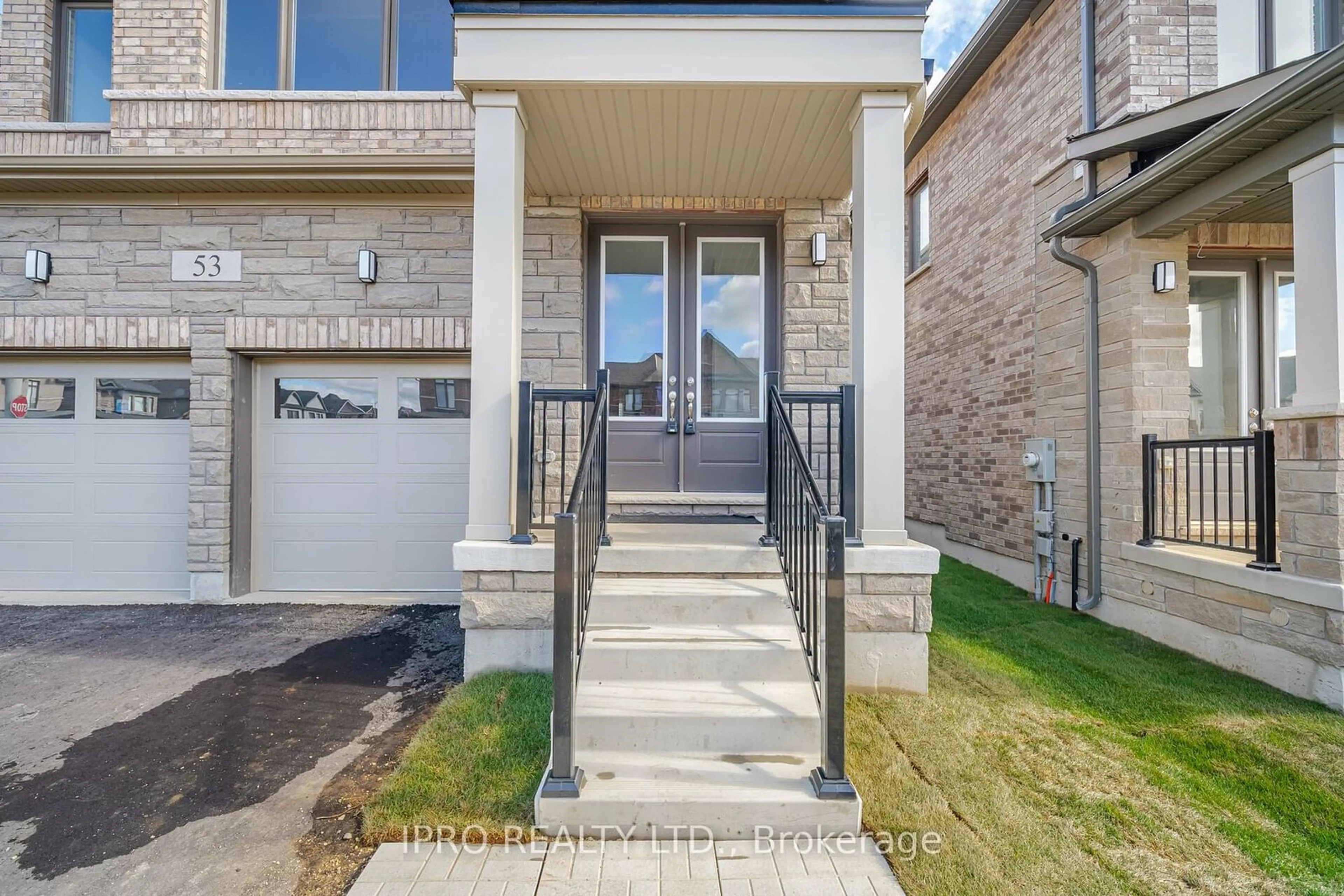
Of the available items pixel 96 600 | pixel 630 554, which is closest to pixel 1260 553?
pixel 630 554

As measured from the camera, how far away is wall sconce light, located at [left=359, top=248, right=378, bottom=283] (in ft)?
15.4

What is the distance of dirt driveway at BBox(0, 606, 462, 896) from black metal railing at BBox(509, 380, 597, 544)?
105 centimetres

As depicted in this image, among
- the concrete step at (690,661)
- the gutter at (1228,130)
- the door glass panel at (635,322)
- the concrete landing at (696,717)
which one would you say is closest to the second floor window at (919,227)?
the gutter at (1228,130)

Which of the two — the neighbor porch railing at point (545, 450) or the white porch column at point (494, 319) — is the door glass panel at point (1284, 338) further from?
the white porch column at point (494, 319)

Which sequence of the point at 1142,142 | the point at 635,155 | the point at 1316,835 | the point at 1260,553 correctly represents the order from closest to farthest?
the point at 1316,835, the point at 1260,553, the point at 635,155, the point at 1142,142

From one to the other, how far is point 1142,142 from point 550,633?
5.05 metres

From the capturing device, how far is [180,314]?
482 centimetres

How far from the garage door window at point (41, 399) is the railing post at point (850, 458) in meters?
6.14

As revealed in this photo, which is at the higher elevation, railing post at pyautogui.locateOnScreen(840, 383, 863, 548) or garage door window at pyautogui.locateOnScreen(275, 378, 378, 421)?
garage door window at pyautogui.locateOnScreen(275, 378, 378, 421)

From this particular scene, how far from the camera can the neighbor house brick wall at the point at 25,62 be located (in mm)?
5098

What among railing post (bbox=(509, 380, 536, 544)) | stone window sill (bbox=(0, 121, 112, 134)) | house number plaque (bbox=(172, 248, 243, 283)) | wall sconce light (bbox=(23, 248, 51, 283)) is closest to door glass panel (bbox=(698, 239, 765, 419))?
railing post (bbox=(509, 380, 536, 544))

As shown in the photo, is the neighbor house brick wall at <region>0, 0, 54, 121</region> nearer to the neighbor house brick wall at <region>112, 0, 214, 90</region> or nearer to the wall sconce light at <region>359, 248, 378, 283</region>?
the neighbor house brick wall at <region>112, 0, 214, 90</region>

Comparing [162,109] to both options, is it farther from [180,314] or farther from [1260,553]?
[1260,553]

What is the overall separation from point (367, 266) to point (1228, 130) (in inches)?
218
